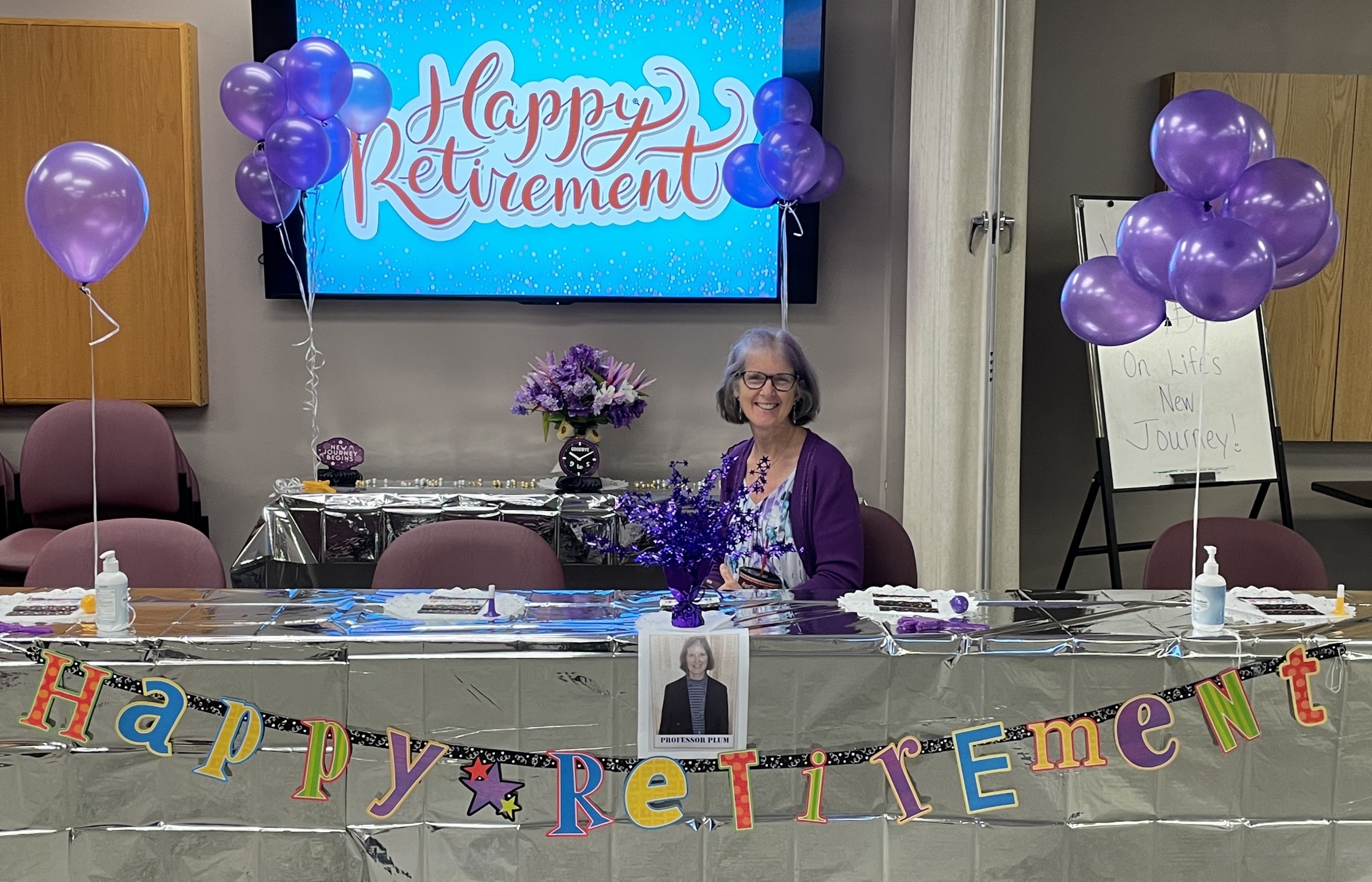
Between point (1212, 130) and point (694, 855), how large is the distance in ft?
5.65

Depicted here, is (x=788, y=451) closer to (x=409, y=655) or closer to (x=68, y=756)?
(x=409, y=655)

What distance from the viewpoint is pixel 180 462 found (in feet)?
13.6

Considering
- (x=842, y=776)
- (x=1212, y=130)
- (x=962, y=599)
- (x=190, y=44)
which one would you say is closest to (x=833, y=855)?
(x=842, y=776)

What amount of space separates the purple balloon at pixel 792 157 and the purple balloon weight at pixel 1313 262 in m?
1.77

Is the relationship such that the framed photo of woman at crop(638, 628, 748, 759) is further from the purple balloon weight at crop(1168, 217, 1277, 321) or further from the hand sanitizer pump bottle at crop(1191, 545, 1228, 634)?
the purple balloon weight at crop(1168, 217, 1277, 321)

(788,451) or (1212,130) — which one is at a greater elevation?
(1212,130)

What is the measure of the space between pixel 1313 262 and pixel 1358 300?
214cm

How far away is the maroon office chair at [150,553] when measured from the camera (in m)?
2.56

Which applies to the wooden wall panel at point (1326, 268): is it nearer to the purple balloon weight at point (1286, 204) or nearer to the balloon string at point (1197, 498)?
the balloon string at point (1197, 498)

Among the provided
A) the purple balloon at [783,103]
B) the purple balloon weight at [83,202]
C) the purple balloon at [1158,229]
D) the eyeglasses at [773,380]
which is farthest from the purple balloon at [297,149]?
the purple balloon at [1158,229]

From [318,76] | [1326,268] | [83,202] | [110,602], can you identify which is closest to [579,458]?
[318,76]

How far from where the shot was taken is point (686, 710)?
184cm

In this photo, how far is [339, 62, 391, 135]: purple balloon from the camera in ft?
13.1

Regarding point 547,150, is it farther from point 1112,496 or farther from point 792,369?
point 1112,496
